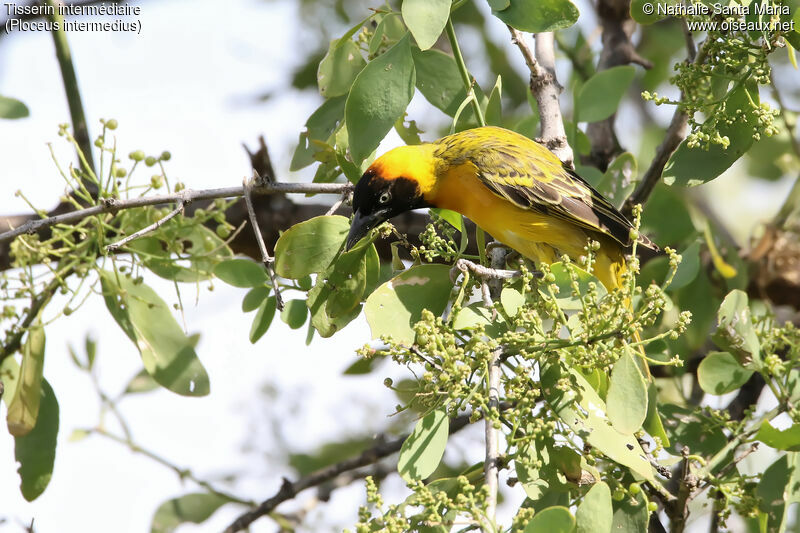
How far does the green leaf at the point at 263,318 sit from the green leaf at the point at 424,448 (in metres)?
1.02

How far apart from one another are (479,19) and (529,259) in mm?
2933

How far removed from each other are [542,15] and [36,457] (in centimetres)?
245

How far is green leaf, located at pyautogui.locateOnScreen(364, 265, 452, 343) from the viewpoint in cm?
233

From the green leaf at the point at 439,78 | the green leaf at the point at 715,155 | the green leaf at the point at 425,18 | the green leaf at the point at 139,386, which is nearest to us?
the green leaf at the point at 425,18

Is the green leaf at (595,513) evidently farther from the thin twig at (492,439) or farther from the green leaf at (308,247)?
the green leaf at (308,247)

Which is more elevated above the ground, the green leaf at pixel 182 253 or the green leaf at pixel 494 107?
the green leaf at pixel 494 107

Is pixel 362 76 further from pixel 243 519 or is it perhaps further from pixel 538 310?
pixel 243 519

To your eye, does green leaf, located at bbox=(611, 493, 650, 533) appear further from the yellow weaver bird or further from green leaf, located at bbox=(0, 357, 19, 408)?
green leaf, located at bbox=(0, 357, 19, 408)

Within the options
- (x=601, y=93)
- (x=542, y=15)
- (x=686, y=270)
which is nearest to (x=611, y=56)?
(x=601, y=93)

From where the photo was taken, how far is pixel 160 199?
8.81 ft

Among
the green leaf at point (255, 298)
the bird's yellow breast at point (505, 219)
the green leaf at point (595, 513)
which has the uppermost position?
the bird's yellow breast at point (505, 219)

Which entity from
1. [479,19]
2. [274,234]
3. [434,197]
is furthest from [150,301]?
[479,19]

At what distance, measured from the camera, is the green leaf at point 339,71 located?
306 cm

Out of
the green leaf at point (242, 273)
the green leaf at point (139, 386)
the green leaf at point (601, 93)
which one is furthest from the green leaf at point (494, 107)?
the green leaf at point (139, 386)
